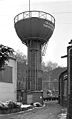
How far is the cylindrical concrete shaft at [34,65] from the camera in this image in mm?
56263

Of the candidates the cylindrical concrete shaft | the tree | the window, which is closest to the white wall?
the window

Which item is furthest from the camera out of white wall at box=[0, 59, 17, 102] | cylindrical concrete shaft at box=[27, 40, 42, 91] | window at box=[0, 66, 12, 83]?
cylindrical concrete shaft at box=[27, 40, 42, 91]

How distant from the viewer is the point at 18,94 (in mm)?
53781

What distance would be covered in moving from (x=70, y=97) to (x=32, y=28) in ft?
128

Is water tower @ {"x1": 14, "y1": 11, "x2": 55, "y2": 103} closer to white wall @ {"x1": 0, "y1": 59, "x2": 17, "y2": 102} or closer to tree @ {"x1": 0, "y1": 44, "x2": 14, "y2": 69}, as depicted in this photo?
white wall @ {"x1": 0, "y1": 59, "x2": 17, "y2": 102}

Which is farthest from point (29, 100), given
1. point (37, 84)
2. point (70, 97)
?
point (70, 97)

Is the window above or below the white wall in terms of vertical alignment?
above

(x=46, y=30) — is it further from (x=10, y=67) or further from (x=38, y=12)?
(x=10, y=67)

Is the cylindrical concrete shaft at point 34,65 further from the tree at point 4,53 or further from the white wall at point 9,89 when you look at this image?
the tree at point 4,53

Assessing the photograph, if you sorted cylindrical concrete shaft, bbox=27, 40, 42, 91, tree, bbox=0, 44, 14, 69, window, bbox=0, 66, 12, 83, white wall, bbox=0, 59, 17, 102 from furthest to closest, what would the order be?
1. cylindrical concrete shaft, bbox=27, 40, 42, 91
2. white wall, bbox=0, 59, 17, 102
3. window, bbox=0, 66, 12, 83
4. tree, bbox=0, 44, 14, 69

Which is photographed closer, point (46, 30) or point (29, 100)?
point (29, 100)

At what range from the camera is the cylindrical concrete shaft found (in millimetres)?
56263

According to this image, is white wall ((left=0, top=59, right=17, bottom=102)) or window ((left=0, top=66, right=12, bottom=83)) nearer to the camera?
window ((left=0, top=66, right=12, bottom=83))

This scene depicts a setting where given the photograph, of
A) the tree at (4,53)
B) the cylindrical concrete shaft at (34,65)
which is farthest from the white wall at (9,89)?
the tree at (4,53)
